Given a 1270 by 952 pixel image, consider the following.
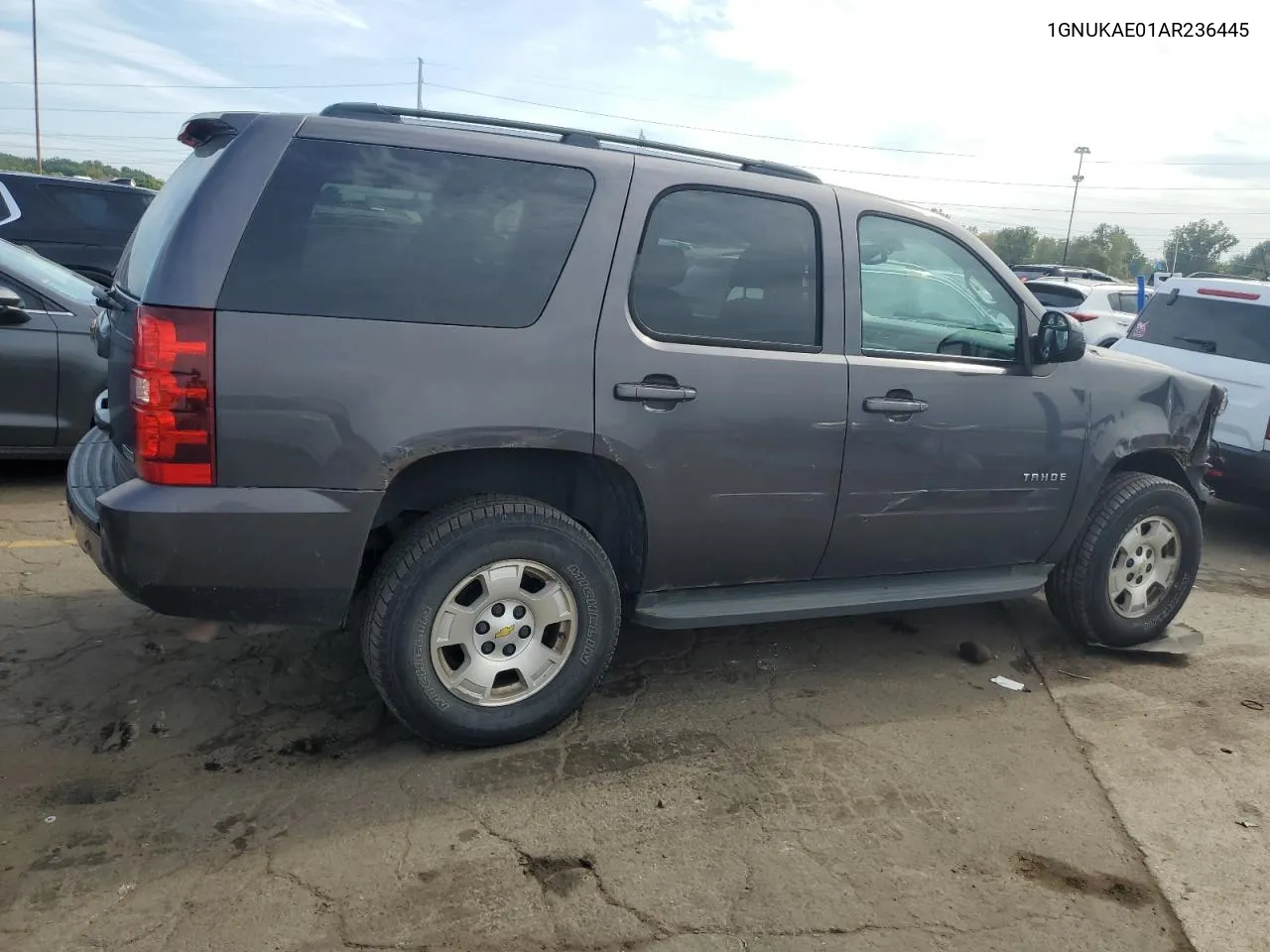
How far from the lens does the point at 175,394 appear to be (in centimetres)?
274

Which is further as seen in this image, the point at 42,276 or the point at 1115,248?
the point at 1115,248

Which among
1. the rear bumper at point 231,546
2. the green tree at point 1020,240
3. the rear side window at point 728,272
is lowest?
the rear bumper at point 231,546

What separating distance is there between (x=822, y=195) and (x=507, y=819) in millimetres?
2471

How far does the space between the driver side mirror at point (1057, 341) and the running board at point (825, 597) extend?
3.07 feet

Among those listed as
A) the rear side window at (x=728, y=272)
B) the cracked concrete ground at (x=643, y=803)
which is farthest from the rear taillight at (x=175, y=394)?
the rear side window at (x=728, y=272)

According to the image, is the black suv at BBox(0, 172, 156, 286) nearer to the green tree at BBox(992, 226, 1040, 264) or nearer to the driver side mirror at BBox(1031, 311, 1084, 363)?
the driver side mirror at BBox(1031, 311, 1084, 363)

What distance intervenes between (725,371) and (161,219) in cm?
192

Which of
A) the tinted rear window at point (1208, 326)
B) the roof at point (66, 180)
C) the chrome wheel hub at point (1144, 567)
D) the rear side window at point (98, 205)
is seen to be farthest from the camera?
the rear side window at point (98, 205)

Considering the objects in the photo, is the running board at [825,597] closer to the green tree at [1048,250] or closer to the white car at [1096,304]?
the white car at [1096,304]

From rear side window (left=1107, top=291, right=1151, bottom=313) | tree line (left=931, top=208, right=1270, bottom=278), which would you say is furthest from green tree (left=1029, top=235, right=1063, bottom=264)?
rear side window (left=1107, top=291, right=1151, bottom=313)

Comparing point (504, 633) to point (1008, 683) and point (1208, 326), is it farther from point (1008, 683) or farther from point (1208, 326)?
point (1208, 326)

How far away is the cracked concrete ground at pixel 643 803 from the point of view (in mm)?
2508

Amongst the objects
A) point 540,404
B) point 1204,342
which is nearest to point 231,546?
point 540,404

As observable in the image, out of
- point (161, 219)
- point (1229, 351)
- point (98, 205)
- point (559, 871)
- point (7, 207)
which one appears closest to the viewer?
point (559, 871)
